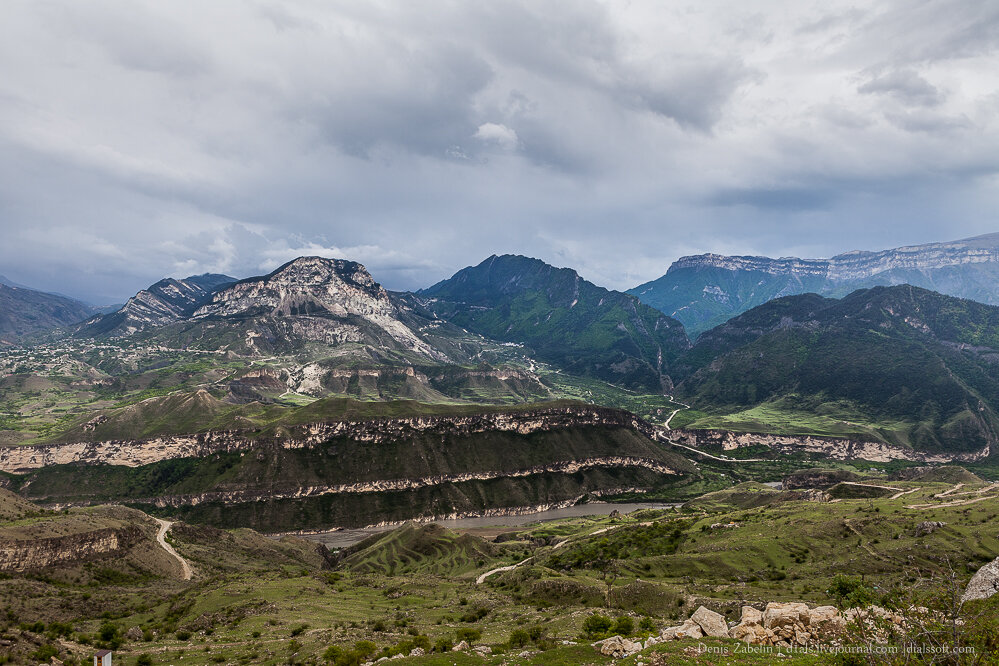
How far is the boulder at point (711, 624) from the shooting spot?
128ft

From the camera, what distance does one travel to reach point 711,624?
132 feet

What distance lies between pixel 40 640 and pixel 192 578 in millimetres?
68066

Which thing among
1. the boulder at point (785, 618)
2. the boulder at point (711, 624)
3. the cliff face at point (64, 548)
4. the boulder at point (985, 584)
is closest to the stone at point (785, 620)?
the boulder at point (785, 618)

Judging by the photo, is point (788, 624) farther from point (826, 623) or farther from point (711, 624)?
point (711, 624)

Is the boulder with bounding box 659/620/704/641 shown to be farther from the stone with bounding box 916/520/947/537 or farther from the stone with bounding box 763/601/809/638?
the stone with bounding box 916/520/947/537

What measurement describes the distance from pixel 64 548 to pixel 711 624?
12099 centimetres

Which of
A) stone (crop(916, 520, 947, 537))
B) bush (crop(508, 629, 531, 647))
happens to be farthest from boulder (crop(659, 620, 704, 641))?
stone (crop(916, 520, 947, 537))

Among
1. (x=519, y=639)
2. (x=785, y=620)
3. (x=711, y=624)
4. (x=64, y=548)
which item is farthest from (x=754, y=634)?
(x=64, y=548)

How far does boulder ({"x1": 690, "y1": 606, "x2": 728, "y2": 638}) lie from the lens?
1536 inches

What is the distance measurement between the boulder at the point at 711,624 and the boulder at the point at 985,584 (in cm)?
2139

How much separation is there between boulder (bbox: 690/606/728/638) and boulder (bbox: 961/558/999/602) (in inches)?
842

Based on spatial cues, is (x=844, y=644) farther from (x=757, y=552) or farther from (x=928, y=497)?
(x=928, y=497)

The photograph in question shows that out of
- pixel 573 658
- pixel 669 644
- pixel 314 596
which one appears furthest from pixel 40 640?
pixel 669 644

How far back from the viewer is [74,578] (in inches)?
3767
